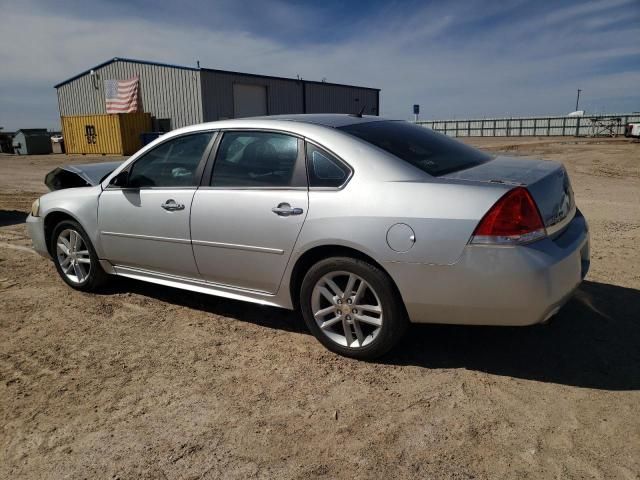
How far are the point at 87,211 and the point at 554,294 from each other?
3679 mm

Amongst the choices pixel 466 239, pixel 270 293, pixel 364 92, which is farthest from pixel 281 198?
pixel 364 92

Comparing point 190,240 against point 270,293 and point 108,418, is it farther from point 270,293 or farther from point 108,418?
point 108,418

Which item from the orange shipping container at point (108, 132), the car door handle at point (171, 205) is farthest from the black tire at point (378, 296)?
the orange shipping container at point (108, 132)

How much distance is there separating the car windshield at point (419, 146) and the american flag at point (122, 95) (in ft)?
91.4

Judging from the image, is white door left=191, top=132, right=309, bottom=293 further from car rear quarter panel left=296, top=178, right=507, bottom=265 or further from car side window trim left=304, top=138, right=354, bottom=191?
car rear quarter panel left=296, top=178, right=507, bottom=265

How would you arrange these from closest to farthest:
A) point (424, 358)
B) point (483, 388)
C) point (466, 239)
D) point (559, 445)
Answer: point (559, 445)
point (466, 239)
point (483, 388)
point (424, 358)

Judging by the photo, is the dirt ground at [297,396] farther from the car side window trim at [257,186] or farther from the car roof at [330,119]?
the car roof at [330,119]

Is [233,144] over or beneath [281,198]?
over

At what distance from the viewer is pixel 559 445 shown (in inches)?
92.0

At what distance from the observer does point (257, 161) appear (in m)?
3.49

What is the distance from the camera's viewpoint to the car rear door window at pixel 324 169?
3092 mm

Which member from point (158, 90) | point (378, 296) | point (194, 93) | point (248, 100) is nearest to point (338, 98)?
point (248, 100)

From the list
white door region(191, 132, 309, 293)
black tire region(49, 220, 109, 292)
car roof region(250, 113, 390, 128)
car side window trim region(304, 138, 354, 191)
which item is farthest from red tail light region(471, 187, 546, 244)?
black tire region(49, 220, 109, 292)

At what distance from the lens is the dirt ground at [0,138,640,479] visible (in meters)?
2.29
